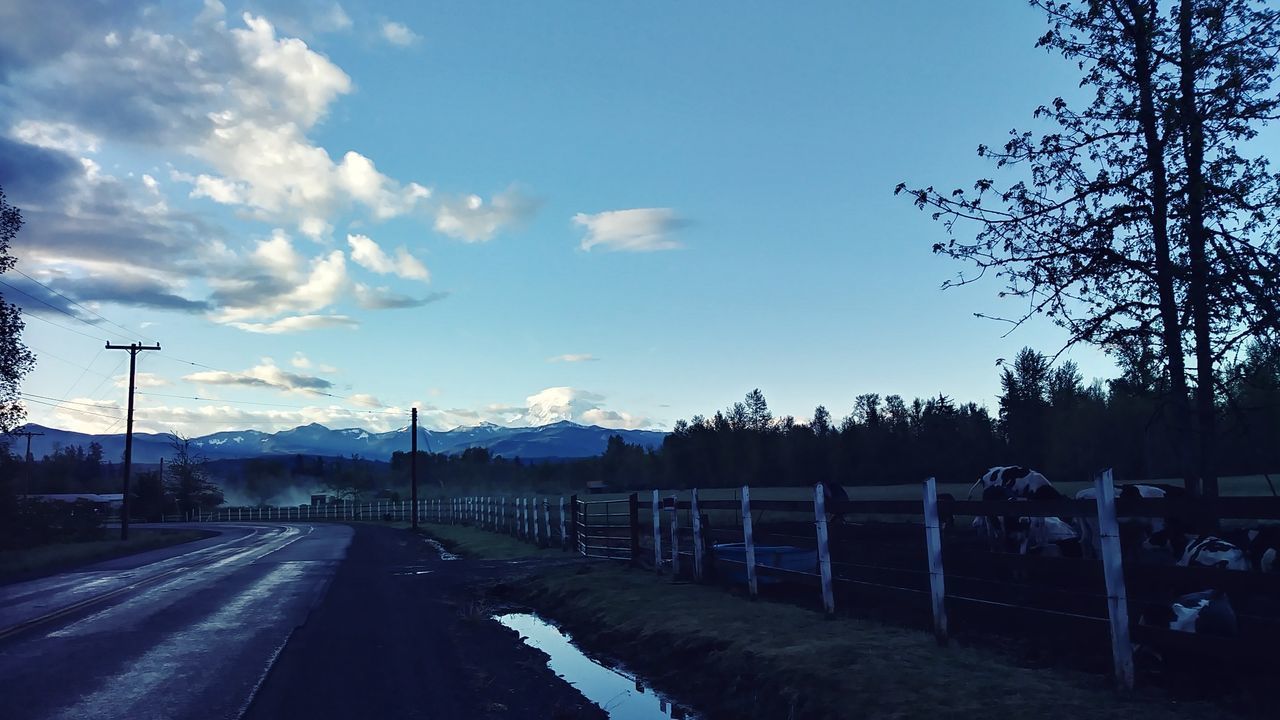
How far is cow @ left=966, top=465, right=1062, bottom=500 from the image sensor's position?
1866 centimetres

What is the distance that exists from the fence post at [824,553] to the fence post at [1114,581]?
425cm

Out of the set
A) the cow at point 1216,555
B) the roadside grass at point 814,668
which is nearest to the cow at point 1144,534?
the cow at point 1216,555

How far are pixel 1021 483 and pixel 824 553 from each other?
9590 mm

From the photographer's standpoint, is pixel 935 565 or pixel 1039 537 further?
pixel 1039 537

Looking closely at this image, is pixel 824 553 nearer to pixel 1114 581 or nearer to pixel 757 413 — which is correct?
pixel 1114 581

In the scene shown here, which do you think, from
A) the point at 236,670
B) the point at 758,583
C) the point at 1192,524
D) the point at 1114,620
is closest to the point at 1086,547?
the point at 1192,524

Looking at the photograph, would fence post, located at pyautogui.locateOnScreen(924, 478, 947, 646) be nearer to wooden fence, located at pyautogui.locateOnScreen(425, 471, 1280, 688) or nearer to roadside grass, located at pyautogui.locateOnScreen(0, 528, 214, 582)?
wooden fence, located at pyautogui.locateOnScreen(425, 471, 1280, 688)

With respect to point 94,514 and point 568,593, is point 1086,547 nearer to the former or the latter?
point 568,593

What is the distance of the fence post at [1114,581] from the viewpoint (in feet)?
23.2

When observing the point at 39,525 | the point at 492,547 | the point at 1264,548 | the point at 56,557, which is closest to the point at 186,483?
the point at 39,525

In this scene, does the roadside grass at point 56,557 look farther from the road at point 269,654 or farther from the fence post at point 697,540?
the fence post at point 697,540

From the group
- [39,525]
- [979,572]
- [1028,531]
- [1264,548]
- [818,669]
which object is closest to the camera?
[818,669]

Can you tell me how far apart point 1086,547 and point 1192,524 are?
1.50 metres

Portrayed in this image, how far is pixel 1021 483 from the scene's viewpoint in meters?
19.2
